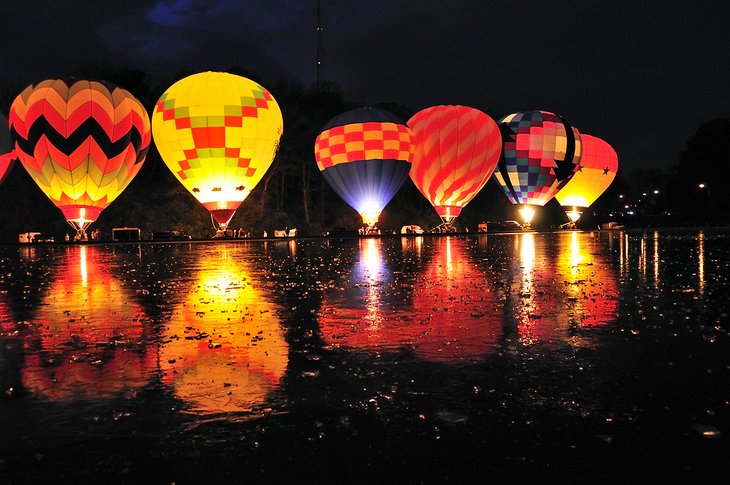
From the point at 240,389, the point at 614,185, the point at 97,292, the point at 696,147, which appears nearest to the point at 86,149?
the point at 97,292

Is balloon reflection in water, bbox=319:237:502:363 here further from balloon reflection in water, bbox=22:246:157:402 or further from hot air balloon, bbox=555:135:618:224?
hot air balloon, bbox=555:135:618:224

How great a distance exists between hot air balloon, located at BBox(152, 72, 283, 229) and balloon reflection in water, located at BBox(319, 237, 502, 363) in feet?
75.3

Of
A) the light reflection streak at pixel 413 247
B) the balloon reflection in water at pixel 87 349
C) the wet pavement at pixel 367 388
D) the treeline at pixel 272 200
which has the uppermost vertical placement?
the treeline at pixel 272 200

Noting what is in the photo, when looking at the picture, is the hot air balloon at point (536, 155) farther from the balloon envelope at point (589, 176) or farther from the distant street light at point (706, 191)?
the distant street light at point (706, 191)

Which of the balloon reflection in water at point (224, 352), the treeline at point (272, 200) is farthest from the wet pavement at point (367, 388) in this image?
the treeline at point (272, 200)

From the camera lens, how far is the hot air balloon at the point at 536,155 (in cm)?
4803

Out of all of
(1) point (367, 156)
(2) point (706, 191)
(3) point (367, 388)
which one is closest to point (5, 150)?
(1) point (367, 156)

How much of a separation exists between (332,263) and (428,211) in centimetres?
4231

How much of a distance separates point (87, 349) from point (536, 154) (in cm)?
4392

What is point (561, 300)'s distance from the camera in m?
10.2

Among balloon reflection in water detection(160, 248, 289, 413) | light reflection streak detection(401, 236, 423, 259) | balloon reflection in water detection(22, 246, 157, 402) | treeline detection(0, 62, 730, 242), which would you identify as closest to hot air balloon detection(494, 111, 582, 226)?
treeline detection(0, 62, 730, 242)

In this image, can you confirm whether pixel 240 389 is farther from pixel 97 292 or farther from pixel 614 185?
pixel 614 185

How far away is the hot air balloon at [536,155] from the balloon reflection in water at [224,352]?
129 feet

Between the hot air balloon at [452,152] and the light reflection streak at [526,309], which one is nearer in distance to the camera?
the light reflection streak at [526,309]
